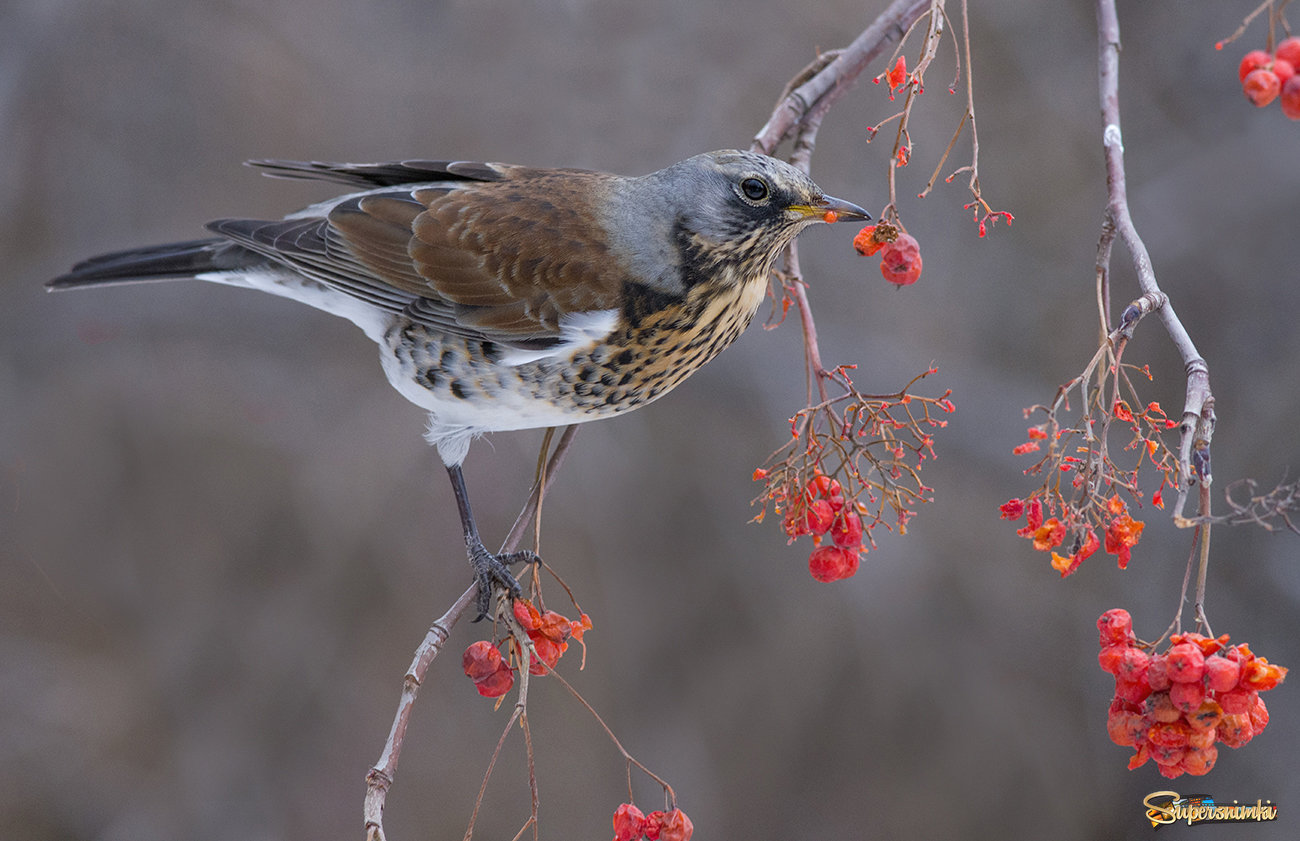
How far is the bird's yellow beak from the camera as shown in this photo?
186 centimetres

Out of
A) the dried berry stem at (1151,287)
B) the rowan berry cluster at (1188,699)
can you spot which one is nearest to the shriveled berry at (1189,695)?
the rowan berry cluster at (1188,699)

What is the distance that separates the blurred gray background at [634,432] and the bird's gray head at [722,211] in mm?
1923

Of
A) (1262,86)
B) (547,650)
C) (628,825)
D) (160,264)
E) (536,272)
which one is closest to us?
(1262,86)

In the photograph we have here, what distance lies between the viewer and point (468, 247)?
2.25 m

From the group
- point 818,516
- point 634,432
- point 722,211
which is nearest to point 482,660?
point 818,516

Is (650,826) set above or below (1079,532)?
below

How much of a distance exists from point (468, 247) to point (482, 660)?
93cm

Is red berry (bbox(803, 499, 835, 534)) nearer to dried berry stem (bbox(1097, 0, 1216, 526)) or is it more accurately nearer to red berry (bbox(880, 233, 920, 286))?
red berry (bbox(880, 233, 920, 286))

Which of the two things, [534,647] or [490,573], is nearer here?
[534,647]

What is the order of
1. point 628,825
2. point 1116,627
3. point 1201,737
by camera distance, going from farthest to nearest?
point 628,825 → point 1116,627 → point 1201,737

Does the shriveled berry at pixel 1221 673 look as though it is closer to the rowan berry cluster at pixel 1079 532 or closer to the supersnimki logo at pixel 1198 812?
the rowan berry cluster at pixel 1079 532

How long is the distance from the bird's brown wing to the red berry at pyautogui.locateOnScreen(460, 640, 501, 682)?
666 mm

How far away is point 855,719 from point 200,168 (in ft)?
12.5

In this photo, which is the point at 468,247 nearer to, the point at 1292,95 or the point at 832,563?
the point at 832,563
